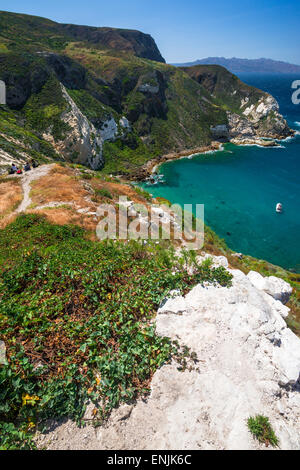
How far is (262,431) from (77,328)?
640 cm

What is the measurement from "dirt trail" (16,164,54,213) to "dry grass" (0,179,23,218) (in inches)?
18.1

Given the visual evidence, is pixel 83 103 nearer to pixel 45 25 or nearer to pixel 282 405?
pixel 282 405

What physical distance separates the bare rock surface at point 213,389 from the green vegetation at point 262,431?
0.50 feet

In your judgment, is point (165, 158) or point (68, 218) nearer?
point (68, 218)

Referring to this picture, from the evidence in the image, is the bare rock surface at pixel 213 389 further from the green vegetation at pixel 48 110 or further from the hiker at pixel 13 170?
the green vegetation at pixel 48 110

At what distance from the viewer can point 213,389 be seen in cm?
728

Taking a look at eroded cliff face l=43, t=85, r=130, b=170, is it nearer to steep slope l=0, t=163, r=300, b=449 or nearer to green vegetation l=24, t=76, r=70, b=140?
green vegetation l=24, t=76, r=70, b=140

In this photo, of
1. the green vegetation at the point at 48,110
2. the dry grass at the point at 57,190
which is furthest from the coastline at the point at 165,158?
the dry grass at the point at 57,190

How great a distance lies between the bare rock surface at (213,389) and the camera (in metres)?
6.22

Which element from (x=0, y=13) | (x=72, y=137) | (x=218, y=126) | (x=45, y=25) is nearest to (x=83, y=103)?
(x=72, y=137)

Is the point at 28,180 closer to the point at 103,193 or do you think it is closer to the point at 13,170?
the point at 13,170

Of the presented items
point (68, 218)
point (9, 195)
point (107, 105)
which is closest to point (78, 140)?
point (107, 105)

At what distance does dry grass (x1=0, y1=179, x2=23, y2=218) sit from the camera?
67.3 feet

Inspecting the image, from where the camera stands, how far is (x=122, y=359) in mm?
7414
